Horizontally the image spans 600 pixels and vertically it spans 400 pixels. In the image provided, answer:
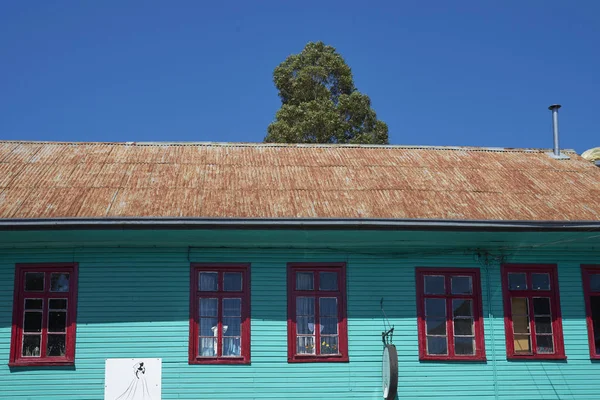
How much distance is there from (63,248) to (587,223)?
838 cm

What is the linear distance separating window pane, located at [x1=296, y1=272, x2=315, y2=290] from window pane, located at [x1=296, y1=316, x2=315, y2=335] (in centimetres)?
50

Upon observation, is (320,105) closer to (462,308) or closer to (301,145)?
(301,145)

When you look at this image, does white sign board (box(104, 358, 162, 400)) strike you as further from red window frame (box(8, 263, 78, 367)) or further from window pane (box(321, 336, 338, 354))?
window pane (box(321, 336, 338, 354))

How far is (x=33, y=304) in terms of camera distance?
12.6 m

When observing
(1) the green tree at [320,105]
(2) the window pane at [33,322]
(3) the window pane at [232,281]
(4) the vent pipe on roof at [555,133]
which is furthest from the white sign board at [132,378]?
(1) the green tree at [320,105]

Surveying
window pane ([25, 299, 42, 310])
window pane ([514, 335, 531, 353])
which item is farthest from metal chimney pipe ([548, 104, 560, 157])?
window pane ([25, 299, 42, 310])

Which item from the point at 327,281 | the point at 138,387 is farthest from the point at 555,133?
the point at 138,387

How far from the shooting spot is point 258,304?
12766 millimetres

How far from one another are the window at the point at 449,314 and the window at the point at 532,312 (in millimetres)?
516

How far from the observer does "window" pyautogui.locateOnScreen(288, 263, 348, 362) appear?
12.7m

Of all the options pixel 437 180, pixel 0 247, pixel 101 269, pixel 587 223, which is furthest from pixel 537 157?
pixel 0 247

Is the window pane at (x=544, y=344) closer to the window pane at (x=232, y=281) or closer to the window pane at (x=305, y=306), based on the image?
the window pane at (x=305, y=306)

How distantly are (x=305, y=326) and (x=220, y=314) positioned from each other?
1.39 metres

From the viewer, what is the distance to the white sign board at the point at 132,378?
12336 mm
